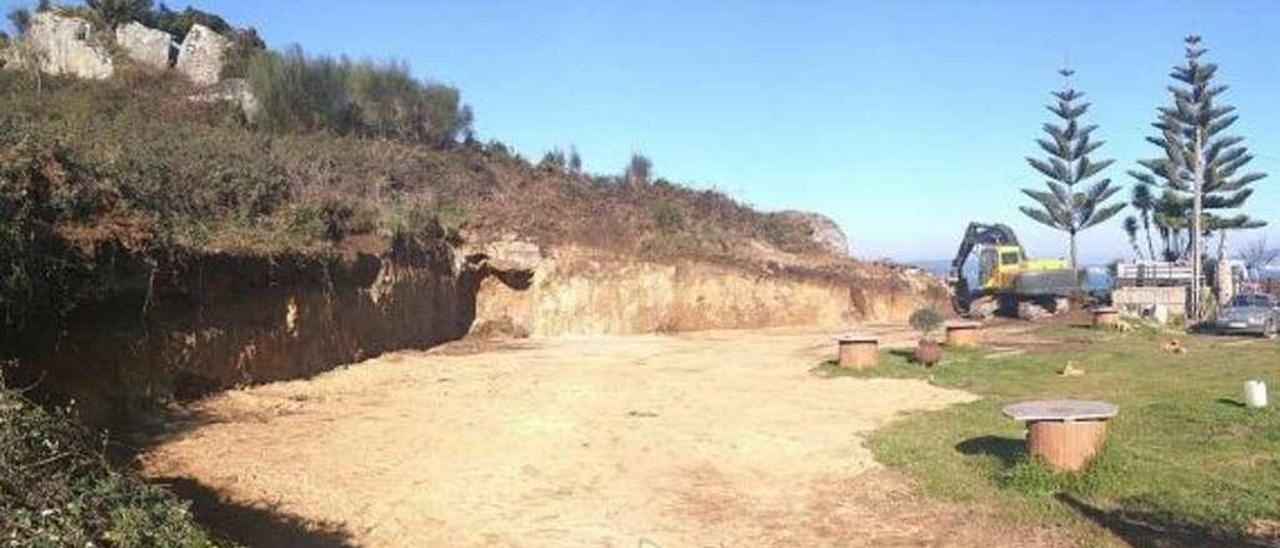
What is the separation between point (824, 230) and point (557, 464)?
37.9 metres

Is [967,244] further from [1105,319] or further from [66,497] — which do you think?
[66,497]

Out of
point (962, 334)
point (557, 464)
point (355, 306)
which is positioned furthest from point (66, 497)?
point (962, 334)

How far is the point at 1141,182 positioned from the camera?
4784 centimetres

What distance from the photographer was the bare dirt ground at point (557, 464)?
29.2 ft

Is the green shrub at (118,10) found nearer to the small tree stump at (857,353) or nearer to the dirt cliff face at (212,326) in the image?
the dirt cliff face at (212,326)

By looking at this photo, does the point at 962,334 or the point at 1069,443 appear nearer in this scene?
the point at 1069,443

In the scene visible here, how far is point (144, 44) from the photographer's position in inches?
1378

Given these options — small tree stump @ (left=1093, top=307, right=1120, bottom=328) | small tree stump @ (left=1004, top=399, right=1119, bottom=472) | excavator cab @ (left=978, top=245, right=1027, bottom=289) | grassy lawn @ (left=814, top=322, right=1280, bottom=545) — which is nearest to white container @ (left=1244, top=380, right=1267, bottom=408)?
grassy lawn @ (left=814, top=322, right=1280, bottom=545)

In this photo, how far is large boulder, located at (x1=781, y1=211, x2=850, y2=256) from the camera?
46781mm

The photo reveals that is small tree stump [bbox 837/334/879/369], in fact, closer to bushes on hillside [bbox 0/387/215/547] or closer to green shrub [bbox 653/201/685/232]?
bushes on hillside [bbox 0/387/215/547]

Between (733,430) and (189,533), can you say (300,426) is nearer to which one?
(733,430)

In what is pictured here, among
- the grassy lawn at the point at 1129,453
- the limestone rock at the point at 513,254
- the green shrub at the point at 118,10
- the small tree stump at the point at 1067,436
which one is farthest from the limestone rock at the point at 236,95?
the small tree stump at the point at 1067,436

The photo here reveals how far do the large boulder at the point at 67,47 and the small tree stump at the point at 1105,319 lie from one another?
94.1ft

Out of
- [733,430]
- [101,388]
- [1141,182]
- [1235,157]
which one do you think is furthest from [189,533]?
[1141,182]
